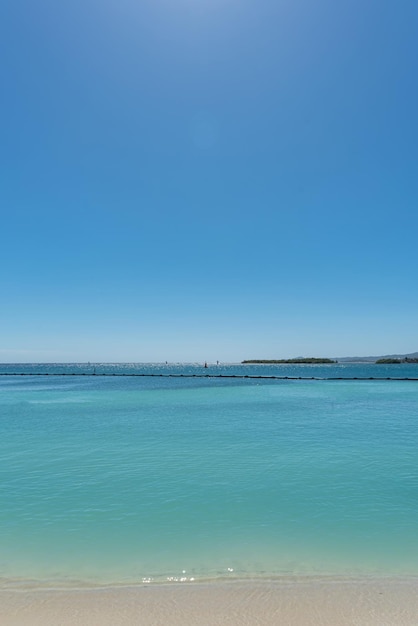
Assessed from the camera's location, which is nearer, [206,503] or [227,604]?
[227,604]

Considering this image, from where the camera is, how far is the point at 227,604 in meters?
4.86

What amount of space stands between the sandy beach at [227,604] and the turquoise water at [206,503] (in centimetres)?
48

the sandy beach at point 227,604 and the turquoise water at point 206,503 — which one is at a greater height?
the sandy beach at point 227,604

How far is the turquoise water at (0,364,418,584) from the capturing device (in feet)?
20.5

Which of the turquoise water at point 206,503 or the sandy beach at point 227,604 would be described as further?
the turquoise water at point 206,503

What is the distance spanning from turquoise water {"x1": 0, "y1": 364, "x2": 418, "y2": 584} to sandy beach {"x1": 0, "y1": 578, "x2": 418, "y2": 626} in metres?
0.48

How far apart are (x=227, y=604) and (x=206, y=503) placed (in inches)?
159

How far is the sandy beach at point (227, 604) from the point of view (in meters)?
4.52

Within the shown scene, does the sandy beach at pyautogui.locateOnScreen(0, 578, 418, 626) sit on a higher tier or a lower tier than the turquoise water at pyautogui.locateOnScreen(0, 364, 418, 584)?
higher

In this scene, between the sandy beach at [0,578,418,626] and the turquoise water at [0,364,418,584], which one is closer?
the sandy beach at [0,578,418,626]

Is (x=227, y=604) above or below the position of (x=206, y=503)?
above

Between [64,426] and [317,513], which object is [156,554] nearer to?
[317,513]

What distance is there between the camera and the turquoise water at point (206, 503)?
6254 mm

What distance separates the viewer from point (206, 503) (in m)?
8.84
